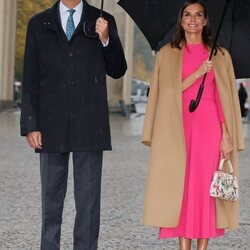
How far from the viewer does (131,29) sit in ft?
105

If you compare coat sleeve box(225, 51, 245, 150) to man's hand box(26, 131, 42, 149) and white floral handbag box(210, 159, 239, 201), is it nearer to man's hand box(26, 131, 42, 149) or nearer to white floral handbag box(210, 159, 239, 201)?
white floral handbag box(210, 159, 239, 201)

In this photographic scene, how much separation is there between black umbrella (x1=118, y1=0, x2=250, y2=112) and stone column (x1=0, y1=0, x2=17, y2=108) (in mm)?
26713

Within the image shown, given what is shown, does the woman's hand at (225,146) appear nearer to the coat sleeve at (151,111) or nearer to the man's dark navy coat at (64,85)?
the coat sleeve at (151,111)

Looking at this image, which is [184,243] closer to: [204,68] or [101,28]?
[204,68]

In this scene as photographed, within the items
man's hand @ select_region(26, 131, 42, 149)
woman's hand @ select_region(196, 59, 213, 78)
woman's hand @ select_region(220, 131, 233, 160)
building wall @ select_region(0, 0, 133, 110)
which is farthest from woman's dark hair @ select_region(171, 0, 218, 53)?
building wall @ select_region(0, 0, 133, 110)

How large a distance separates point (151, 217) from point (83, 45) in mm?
1169

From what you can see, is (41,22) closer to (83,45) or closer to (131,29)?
(83,45)

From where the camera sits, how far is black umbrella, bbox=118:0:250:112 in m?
5.30

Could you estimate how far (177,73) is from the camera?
15.4 ft

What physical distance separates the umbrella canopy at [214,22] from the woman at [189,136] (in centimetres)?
54

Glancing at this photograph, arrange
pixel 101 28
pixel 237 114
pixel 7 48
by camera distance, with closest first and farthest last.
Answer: pixel 101 28, pixel 237 114, pixel 7 48

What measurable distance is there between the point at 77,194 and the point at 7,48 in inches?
1140

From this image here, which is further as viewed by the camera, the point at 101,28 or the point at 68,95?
the point at 68,95

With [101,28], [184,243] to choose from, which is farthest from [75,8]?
[184,243]
